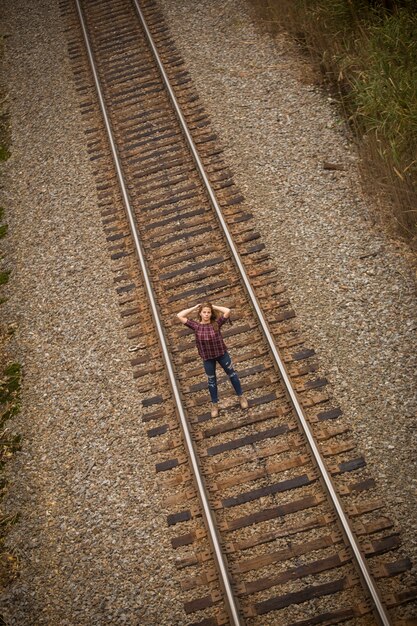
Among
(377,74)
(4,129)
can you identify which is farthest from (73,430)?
(4,129)

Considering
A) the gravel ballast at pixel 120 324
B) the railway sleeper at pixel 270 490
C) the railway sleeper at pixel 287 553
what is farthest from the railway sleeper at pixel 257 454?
the railway sleeper at pixel 287 553

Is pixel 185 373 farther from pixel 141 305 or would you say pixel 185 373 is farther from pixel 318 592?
pixel 318 592

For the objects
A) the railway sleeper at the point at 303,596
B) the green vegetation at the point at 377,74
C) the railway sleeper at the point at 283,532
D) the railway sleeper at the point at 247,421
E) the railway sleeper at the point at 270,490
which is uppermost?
the green vegetation at the point at 377,74

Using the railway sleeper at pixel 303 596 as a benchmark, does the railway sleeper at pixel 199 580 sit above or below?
above

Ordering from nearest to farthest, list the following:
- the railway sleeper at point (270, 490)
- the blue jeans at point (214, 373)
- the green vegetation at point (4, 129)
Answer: the railway sleeper at point (270, 490)
the blue jeans at point (214, 373)
the green vegetation at point (4, 129)

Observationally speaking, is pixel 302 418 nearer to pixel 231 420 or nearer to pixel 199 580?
pixel 231 420

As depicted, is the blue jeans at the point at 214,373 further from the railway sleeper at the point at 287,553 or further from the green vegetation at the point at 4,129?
the green vegetation at the point at 4,129
